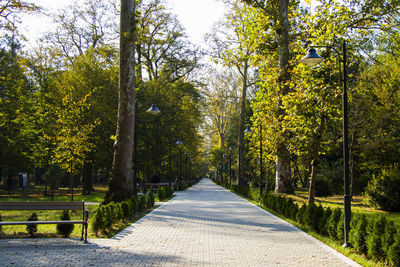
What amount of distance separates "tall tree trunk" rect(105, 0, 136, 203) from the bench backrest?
5.50 metres

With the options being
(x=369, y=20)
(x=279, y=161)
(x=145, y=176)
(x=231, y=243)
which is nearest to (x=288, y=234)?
(x=231, y=243)

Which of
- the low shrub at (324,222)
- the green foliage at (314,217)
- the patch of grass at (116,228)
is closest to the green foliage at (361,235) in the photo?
the low shrub at (324,222)

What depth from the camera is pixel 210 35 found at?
3253 centimetres

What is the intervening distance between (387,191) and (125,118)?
11702mm

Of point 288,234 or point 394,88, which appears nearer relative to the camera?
point 288,234

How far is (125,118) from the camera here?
48.6 ft

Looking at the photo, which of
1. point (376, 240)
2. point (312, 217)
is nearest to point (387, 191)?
point (312, 217)

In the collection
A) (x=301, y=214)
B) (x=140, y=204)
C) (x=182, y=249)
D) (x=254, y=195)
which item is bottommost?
(x=254, y=195)

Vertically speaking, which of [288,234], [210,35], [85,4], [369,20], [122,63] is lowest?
[288,234]

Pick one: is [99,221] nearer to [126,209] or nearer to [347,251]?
[126,209]

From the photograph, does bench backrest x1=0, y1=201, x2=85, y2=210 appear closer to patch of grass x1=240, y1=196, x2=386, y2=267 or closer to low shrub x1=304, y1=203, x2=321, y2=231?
patch of grass x1=240, y1=196, x2=386, y2=267

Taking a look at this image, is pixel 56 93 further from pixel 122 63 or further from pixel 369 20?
pixel 369 20

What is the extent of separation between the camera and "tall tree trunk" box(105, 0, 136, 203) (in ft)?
47.6

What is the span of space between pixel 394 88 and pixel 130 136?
19.3m
